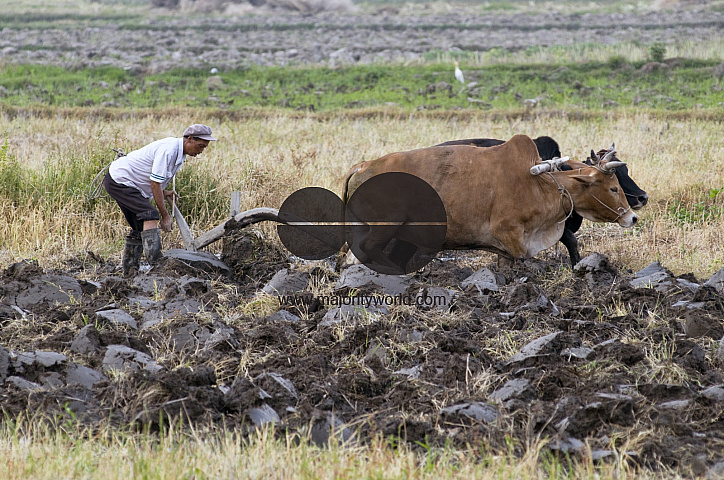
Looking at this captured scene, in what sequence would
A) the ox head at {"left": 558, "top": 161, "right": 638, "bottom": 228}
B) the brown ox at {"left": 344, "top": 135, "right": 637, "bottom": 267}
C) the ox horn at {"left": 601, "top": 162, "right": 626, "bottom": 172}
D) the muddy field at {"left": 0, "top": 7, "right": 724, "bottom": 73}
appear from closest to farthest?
the brown ox at {"left": 344, "top": 135, "right": 637, "bottom": 267} < the ox horn at {"left": 601, "top": 162, "right": 626, "bottom": 172} < the ox head at {"left": 558, "top": 161, "right": 638, "bottom": 228} < the muddy field at {"left": 0, "top": 7, "right": 724, "bottom": 73}

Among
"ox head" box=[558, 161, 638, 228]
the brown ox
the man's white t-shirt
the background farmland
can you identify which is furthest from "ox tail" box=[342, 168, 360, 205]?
"ox head" box=[558, 161, 638, 228]

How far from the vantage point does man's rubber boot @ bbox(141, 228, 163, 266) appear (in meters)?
7.82

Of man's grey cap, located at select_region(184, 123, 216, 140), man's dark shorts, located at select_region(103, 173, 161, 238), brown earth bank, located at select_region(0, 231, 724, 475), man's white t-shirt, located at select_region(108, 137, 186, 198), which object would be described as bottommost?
brown earth bank, located at select_region(0, 231, 724, 475)

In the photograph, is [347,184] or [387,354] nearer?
[387,354]

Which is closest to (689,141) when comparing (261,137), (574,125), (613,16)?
(574,125)

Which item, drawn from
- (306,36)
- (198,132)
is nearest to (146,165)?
(198,132)

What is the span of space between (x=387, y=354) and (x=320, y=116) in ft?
42.7

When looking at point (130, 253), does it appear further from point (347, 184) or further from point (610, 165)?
point (610, 165)

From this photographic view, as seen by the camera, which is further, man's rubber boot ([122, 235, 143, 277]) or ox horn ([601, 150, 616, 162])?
man's rubber boot ([122, 235, 143, 277])

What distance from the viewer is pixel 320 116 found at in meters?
18.0

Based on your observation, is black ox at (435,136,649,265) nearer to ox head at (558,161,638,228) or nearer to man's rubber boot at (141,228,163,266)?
ox head at (558,161,638,228)

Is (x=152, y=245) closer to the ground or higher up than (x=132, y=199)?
closer to the ground

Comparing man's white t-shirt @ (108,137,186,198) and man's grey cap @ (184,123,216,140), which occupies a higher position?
man's grey cap @ (184,123,216,140)

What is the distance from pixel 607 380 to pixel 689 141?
34.2ft
